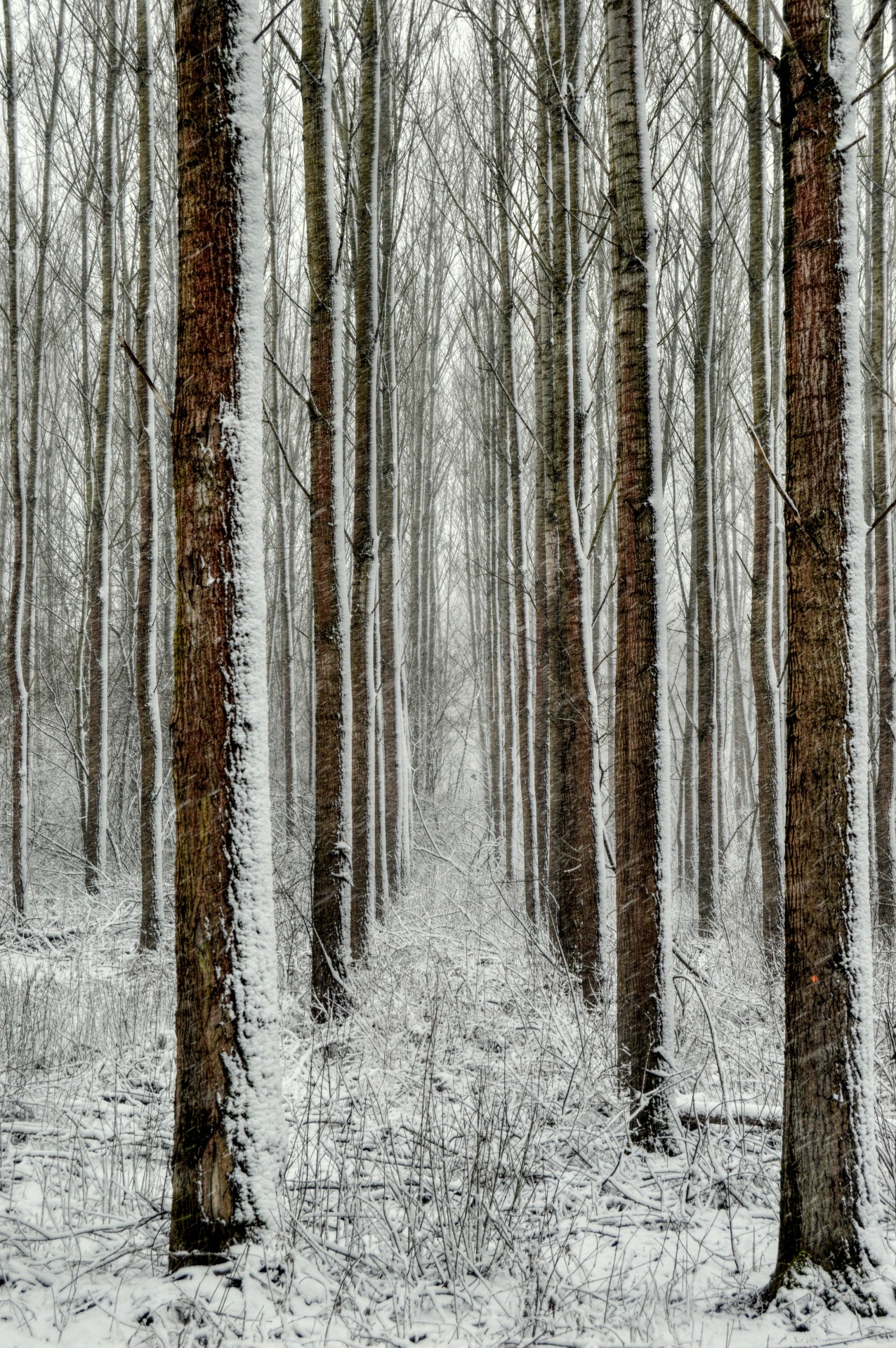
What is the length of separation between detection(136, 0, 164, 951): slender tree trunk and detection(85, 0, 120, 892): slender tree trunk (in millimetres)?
538

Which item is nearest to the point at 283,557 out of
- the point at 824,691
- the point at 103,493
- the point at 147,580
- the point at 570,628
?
the point at 103,493

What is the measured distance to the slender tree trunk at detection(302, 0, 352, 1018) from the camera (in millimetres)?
5188

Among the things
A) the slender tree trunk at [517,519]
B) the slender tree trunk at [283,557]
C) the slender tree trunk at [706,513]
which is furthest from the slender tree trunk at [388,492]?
the slender tree trunk at [706,513]

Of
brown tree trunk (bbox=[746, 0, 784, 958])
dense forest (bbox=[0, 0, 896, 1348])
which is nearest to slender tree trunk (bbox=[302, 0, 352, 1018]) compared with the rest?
dense forest (bbox=[0, 0, 896, 1348])

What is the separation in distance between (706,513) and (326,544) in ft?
12.8

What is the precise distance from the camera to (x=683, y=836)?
12188mm

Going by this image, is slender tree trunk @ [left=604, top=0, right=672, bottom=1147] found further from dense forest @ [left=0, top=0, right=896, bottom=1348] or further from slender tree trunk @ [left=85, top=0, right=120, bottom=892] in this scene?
slender tree trunk @ [left=85, top=0, right=120, bottom=892]

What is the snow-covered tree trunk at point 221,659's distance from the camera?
8.16 feet

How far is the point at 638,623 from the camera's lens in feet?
11.8

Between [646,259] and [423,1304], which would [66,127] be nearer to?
[646,259]

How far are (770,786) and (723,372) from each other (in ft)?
18.0

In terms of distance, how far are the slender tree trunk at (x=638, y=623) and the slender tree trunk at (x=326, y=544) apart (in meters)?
→ 2.04

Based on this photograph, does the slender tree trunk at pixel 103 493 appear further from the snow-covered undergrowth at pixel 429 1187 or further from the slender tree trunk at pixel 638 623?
the slender tree trunk at pixel 638 623

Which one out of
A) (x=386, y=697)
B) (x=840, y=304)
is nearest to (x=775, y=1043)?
(x=840, y=304)
